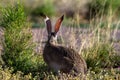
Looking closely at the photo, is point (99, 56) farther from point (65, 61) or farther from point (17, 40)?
point (17, 40)

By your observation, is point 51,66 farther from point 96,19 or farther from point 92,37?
point 96,19

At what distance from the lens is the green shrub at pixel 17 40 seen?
32.7 feet

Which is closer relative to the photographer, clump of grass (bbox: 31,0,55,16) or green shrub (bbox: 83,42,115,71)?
green shrub (bbox: 83,42,115,71)

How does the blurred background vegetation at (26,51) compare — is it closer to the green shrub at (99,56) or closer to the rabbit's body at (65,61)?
the green shrub at (99,56)

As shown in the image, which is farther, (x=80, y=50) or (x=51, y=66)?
(x=80, y=50)

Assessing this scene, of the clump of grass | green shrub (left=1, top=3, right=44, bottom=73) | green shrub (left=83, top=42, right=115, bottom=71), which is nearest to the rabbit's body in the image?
green shrub (left=1, top=3, right=44, bottom=73)

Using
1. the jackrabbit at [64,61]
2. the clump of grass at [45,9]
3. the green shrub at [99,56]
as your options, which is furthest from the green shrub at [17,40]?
the clump of grass at [45,9]

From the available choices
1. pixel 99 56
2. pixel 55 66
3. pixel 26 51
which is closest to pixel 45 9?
pixel 99 56

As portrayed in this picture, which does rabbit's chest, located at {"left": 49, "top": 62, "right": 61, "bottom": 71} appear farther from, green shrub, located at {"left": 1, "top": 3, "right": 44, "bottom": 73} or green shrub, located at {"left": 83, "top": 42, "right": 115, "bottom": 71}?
green shrub, located at {"left": 83, "top": 42, "right": 115, "bottom": 71}

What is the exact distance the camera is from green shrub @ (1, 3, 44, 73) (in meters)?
9.96

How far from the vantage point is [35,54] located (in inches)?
420

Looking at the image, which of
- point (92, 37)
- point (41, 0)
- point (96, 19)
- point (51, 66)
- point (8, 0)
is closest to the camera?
point (51, 66)

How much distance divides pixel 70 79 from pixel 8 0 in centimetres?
268

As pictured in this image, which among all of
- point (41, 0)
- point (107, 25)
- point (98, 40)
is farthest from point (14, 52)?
point (41, 0)
